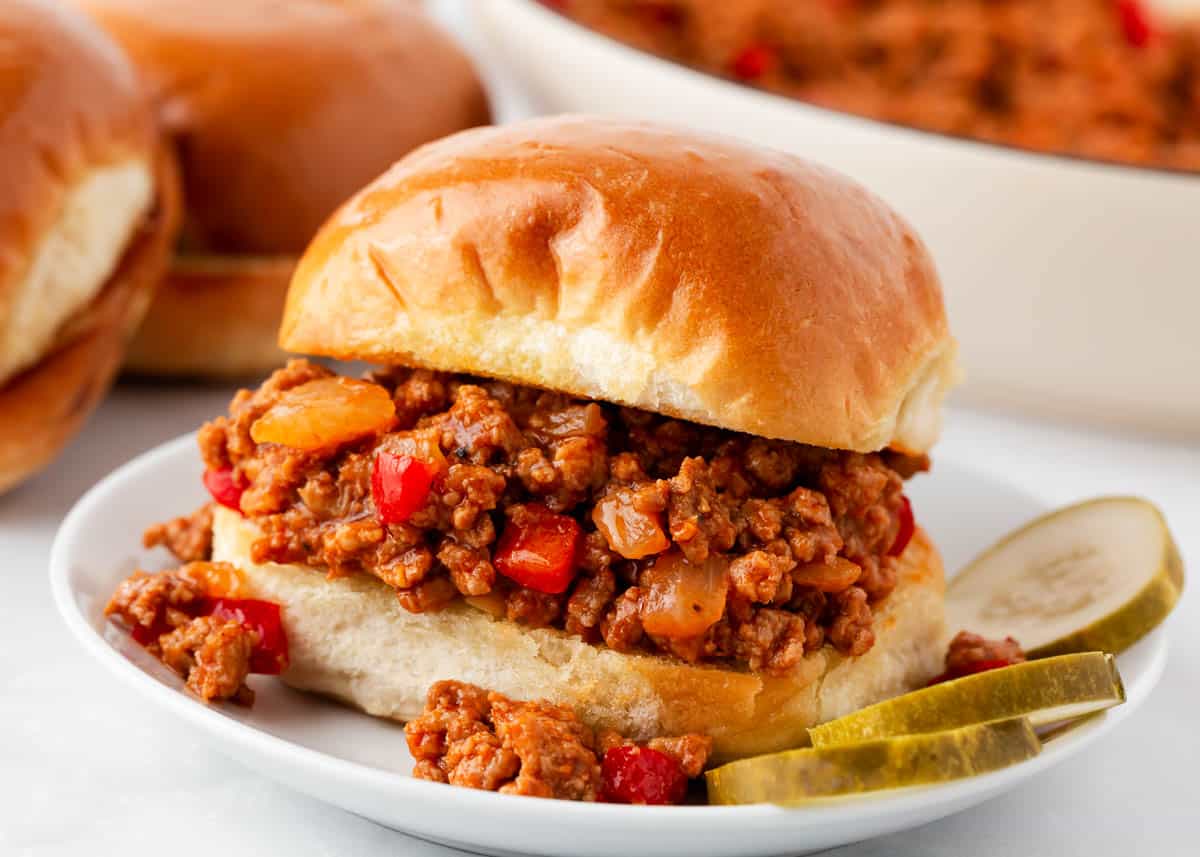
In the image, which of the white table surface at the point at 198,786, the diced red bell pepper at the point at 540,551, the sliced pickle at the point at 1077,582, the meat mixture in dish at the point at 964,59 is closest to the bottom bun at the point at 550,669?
the diced red bell pepper at the point at 540,551

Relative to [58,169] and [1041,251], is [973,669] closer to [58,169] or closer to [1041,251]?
[1041,251]

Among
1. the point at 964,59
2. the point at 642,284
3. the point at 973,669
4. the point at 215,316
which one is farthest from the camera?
the point at 964,59

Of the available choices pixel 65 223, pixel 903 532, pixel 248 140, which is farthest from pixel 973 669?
pixel 248 140

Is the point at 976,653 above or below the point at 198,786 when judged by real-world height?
above

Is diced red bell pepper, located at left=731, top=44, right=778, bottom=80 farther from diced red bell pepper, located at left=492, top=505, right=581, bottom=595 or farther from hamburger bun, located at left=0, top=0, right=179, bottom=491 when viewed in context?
diced red bell pepper, located at left=492, top=505, right=581, bottom=595

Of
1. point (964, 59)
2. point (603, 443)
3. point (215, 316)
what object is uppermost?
point (603, 443)

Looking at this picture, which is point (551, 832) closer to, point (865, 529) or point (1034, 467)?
point (865, 529)

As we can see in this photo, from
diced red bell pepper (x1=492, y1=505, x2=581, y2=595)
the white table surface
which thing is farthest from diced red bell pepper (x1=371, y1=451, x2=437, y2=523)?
the white table surface
